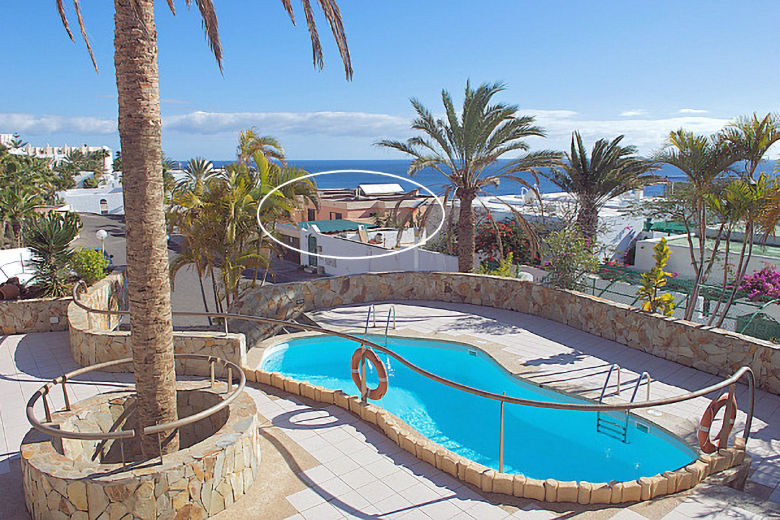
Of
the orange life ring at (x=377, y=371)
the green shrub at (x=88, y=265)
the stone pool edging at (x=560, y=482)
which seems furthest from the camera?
the green shrub at (x=88, y=265)

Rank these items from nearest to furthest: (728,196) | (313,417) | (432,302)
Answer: (313,417), (728,196), (432,302)

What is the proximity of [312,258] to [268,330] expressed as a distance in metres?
17.0

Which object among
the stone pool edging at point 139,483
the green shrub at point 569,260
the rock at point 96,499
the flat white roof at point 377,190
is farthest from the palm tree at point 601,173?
the flat white roof at point 377,190

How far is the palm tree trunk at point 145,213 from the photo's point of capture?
6.08m

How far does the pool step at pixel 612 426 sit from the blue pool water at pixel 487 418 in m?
0.07

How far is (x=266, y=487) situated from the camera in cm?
649

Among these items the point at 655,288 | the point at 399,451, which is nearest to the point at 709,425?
the point at 399,451

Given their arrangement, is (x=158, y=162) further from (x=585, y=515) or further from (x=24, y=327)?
(x=24, y=327)

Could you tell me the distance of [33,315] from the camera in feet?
41.7

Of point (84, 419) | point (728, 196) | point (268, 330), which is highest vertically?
point (728, 196)

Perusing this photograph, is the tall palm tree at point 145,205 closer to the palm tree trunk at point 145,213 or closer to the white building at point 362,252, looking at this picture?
the palm tree trunk at point 145,213

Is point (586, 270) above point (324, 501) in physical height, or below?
above

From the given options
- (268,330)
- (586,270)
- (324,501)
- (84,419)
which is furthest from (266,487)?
(586,270)

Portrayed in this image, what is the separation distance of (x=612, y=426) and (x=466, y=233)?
31.9 feet
